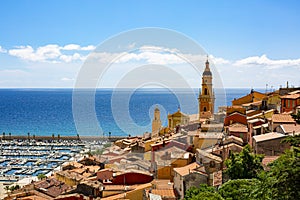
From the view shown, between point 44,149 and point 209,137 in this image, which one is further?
point 44,149

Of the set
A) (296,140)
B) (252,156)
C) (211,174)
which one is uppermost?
(296,140)

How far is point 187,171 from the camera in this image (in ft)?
53.7

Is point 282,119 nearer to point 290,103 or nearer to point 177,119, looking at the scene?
point 290,103

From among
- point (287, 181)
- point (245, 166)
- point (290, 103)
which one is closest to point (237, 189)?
point (245, 166)

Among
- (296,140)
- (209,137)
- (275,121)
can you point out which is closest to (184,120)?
(209,137)

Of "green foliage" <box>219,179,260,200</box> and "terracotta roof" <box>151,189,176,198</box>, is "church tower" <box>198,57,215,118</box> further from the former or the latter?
"green foliage" <box>219,179,260,200</box>

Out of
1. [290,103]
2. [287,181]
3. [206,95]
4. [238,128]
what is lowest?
[238,128]

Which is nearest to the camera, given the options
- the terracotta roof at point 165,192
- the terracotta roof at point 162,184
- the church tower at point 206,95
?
the terracotta roof at point 165,192

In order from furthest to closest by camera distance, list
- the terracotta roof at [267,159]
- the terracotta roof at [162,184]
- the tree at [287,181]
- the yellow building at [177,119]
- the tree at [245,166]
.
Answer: the yellow building at [177,119] → the terracotta roof at [162,184] → the terracotta roof at [267,159] → the tree at [245,166] → the tree at [287,181]

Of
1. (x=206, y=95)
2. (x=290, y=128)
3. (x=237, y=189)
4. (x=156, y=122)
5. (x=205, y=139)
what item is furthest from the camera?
(x=156, y=122)

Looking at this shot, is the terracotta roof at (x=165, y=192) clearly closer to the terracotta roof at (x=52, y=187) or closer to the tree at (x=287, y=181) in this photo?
the tree at (x=287, y=181)

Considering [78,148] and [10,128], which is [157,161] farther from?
[10,128]

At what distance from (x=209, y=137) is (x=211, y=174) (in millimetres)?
5986

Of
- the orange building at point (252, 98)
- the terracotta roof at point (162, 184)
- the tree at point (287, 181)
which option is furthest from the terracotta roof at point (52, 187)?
the orange building at point (252, 98)
